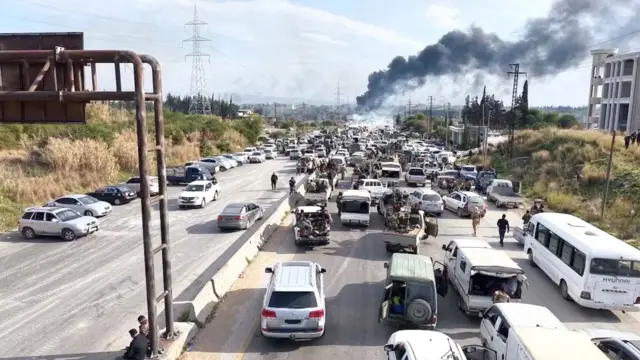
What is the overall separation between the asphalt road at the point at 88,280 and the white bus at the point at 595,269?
38.2 ft

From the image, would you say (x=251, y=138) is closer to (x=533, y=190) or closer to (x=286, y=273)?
(x=533, y=190)

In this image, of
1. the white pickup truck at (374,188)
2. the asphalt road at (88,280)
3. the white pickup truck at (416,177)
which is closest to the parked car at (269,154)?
the white pickup truck at (416,177)

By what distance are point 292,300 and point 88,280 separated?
29.1 ft

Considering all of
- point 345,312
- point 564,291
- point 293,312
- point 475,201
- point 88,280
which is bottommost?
point 88,280

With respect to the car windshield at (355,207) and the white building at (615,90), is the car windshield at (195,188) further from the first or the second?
the white building at (615,90)

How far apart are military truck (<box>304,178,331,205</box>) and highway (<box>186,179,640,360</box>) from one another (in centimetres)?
549

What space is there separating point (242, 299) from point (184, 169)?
87.3 ft

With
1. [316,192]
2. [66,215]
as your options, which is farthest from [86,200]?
[316,192]

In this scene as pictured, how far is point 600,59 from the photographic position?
266ft

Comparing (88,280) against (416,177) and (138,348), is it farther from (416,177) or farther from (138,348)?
(416,177)

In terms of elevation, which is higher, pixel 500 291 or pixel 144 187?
pixel 144 187

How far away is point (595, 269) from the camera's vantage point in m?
13.5

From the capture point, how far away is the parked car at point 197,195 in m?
28.6

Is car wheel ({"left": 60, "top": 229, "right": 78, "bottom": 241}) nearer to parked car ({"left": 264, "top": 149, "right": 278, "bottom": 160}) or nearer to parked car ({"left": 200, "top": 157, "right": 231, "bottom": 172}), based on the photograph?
parked car ({"left": 200, "top": 157, "right": 231, "bottom": 172})
